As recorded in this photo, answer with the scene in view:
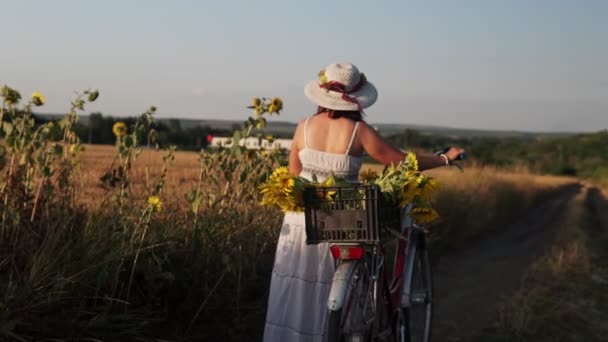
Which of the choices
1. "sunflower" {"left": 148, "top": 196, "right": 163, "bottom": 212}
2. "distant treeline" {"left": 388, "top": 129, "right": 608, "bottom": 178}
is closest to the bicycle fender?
"sunflower" {"left": 148, "top": 196, "right": 163, "bottom": 212}

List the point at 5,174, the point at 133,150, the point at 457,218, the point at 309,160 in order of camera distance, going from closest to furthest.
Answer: the point at 309,160 < the point at 5,174 < the point at 133,150 < the point at 457,218

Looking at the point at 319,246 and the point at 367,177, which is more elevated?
the point at 367,177

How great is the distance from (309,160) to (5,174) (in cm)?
193

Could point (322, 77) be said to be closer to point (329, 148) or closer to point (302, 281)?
point (329, 148)

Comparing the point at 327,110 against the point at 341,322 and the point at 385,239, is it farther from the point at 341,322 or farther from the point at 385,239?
the point at 341,322

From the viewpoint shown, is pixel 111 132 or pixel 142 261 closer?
pixel 142 261

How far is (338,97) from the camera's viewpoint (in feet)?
14.5

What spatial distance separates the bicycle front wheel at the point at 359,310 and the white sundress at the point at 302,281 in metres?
0.30

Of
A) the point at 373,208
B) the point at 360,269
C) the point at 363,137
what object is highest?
the point at 363,137

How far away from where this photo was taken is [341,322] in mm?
3863

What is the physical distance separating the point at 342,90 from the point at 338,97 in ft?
0.16

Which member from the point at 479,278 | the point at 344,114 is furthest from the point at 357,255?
the point at 479,278

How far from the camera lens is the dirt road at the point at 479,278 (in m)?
6.73

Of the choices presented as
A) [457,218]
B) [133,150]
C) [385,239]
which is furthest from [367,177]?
[457,218]
